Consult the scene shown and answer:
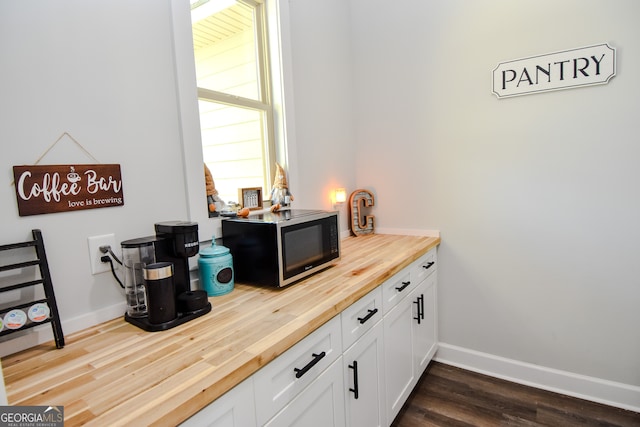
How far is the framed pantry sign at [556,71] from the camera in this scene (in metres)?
1.75

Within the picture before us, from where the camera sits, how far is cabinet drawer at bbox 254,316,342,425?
0.91 meters

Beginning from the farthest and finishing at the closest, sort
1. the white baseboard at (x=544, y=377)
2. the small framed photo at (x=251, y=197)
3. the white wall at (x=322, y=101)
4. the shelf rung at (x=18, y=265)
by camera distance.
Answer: the white wall at (x=322, y=101) → the white baseboard at (x=544, y=377) → the small framed photo at (x=251, y=197) → the shelf rung at (x=18, y=265)

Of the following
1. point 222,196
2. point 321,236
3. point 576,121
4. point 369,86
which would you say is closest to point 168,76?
point 222,196

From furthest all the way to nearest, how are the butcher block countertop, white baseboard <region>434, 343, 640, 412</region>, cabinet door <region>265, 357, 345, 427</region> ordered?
1. white baseboard <region>434, 343, 640, 412</region>
2. cabinet door <region>265, 357, 345, 427</region>
3. the butcher block countertop

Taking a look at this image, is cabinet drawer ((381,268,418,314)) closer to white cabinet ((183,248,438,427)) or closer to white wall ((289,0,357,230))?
white cabinet ((183,248,438,427))

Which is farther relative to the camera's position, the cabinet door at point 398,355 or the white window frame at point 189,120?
the cabinet door at point 398,355

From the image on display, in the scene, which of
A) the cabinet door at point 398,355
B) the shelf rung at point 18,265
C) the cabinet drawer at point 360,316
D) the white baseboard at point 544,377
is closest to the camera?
the shelf rung at point 18,265

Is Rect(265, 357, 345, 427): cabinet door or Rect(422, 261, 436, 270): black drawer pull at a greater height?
Rect(422, 261, 436, 270): black drawer pull

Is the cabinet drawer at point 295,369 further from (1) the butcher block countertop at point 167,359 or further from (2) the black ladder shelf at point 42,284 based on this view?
(2) the black ladder shelf at point 42,284

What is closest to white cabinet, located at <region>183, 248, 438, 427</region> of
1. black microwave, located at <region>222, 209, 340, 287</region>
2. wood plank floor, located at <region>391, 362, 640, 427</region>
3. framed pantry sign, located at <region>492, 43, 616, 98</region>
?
wood plank floor, located at <region>391, 362, 640, 427</region>

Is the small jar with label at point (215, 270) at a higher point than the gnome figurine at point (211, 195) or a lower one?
lower

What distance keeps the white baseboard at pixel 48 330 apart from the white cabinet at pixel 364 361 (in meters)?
0.80

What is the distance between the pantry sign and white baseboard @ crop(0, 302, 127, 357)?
13.4 inches

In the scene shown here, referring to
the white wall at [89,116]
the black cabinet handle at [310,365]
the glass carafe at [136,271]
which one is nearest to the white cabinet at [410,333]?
the black cabinet handle at [310,365]
